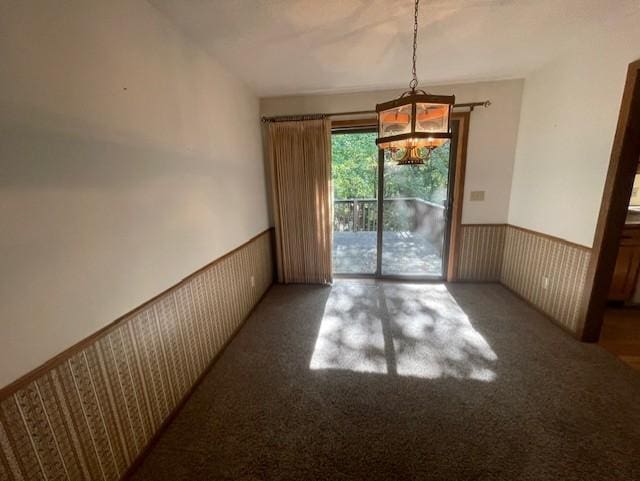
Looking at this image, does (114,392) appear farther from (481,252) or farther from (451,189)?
(481,252)

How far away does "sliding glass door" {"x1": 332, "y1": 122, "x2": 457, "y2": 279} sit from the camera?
130 inches

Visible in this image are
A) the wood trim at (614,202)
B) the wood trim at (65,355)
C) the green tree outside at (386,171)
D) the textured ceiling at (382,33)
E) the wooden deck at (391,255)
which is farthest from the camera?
the wooden deck at (391,255)

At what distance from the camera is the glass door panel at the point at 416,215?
10.8 feet

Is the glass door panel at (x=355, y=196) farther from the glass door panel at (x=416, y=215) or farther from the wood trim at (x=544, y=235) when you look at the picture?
the wood trim at (x=544, y=235)

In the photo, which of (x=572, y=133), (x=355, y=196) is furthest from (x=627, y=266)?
(x=355, y=196)

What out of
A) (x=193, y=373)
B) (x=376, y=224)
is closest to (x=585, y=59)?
(x=376, y=224)

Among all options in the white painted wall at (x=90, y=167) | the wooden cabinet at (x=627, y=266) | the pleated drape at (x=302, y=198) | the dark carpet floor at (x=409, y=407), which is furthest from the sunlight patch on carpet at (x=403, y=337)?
the wooden cabinet at (x=627, y=266)

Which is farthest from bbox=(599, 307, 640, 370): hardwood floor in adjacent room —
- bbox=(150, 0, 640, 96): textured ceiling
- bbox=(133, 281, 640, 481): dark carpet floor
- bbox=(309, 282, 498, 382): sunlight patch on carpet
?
bbox=(150, 0, 640, 96): textured ceiling

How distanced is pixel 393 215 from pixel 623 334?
7.92 ft

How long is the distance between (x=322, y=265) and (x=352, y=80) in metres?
2.20

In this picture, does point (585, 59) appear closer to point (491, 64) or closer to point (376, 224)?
point (491, 64)

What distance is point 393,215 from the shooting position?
11.6ft

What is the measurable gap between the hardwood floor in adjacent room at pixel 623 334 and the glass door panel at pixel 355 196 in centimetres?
232

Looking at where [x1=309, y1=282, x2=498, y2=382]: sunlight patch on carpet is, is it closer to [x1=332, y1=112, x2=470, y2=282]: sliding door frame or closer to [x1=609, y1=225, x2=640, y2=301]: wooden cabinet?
[x1=332, y1=112, x2=470, y2=282]: sliding door frame
